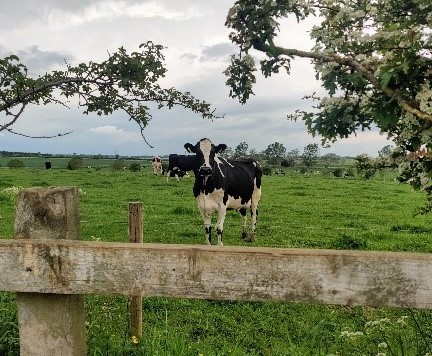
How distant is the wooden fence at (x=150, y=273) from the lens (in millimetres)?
2645

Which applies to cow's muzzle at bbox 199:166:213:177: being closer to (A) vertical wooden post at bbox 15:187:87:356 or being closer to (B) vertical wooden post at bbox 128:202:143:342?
(B) vertical wooden post at bbox 128:202:143:342

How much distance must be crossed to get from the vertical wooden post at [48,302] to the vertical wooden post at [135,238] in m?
2.13

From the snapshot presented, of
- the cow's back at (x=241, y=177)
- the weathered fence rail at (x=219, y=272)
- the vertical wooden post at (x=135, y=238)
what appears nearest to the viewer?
the weathered fence rail at (x=219, y=272)

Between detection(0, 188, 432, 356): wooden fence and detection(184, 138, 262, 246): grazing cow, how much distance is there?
867cm

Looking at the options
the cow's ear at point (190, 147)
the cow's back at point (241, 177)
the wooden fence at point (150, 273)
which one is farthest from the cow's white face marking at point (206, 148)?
the wooden fence at point (150, 273)

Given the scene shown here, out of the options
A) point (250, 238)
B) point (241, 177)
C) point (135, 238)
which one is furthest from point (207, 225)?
point (135, 238)

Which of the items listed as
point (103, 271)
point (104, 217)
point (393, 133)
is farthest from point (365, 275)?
point (104, 217)

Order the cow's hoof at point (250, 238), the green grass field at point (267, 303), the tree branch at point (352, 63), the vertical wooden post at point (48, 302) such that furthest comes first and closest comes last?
1. the cow's hoof at point (250, 238)
2. the green grass field at point (267, 303)
3. the tree branch at point (352, 63)
4. the vertical wooden post at point (48, 302)

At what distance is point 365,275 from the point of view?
2.65 metres

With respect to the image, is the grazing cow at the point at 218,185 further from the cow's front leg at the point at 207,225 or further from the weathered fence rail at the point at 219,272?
the weathered fence rail at the point at 219,272

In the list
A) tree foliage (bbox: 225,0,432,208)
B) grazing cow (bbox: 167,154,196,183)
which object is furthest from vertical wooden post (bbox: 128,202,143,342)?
grazing cow (bbox: 167,154,196,183)

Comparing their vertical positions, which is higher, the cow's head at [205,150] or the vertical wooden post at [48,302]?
the cow's head at [205,150]

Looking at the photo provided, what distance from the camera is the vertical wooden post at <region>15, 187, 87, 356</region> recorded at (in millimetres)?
3008

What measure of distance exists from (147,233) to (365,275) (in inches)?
486
